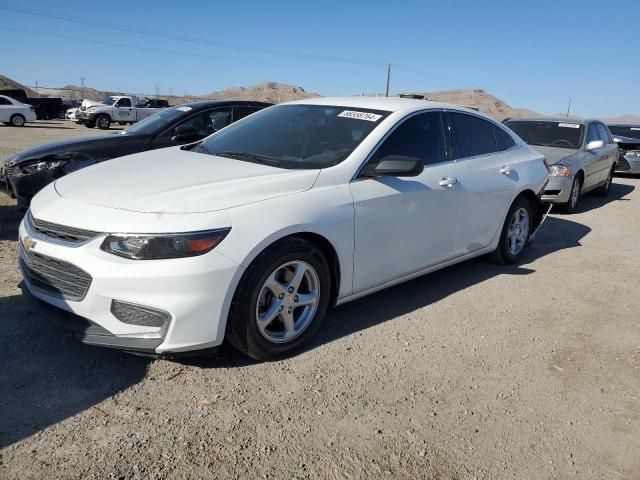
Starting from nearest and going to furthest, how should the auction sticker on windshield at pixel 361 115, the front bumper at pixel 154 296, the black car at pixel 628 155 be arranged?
the front bumper at pixel 154 296, the auction sticker on windshield at pixel 361 115, the black car at pixel 628 155

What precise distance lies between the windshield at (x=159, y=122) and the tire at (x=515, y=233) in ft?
13.4

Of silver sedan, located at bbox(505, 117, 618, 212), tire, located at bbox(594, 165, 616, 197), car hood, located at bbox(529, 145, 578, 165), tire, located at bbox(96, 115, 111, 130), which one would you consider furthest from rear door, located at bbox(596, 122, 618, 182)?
tire, located at bbox(96, 115, 111, 130)

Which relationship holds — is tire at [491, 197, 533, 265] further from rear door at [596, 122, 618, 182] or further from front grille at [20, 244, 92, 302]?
rear door at [596, 122, 618, 182]

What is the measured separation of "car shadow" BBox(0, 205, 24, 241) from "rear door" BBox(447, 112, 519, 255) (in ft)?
14.7

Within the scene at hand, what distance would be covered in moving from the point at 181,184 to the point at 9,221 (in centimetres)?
400

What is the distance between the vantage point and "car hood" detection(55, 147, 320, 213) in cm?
309

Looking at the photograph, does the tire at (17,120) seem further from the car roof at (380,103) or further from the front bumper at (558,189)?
the car roof at (380,103)

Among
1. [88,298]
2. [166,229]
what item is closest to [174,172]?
[166,229]

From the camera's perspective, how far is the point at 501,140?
5.49 meters

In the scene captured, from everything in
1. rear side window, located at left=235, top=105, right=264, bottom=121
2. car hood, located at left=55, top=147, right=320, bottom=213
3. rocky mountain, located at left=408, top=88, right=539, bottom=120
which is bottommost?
car hood, located at left=55, top=147, right=320, bottom=213

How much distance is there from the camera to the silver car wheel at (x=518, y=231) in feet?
18.6

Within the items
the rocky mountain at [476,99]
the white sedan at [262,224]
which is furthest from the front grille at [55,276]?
the rocky mountain at [476,99]

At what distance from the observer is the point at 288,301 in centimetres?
339

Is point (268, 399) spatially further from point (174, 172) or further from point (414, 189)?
point (414, 189)
